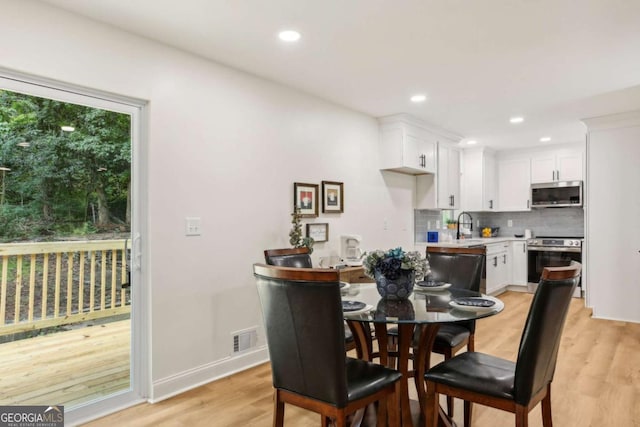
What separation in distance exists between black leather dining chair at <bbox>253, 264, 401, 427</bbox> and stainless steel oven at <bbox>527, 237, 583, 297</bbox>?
5384 millimetres

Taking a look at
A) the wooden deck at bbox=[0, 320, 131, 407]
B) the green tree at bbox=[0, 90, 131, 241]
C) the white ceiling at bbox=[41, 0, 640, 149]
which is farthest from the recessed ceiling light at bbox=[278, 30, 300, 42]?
the wooden deck at bbox=[0, 320, 131, 407]

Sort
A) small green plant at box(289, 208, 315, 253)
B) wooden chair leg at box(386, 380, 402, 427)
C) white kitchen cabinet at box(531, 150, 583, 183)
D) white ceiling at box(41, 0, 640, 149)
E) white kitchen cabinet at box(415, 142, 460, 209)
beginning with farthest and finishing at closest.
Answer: white kitchen cabinet at box(531, 150, 583, 183) < white kitchen cabinet at box(415, 142, 460, 209) < small green plant at box(289, 208, 315, 253) < white ceiling at box(41, 0, 640, 149) < wooden chair leg at box(386, 380, 402, 427)

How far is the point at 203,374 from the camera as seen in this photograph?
3.03m

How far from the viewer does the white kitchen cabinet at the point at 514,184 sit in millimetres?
6930

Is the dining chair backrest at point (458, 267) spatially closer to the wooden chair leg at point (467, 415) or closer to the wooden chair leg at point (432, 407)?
the wooden chair leg at point (467, 415)

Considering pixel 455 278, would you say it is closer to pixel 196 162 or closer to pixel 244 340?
pixel 244 340

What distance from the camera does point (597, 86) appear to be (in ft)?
12.2

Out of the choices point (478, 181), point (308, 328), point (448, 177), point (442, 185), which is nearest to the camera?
point (308, 328)

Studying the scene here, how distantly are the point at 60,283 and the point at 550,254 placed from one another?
20.8ft

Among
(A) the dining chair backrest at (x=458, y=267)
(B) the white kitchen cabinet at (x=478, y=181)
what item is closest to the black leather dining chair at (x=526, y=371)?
(A) the dining chair backrest at (x=458, y=267)

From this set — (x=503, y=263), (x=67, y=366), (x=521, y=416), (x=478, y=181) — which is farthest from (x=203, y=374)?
(x=478, y=181)

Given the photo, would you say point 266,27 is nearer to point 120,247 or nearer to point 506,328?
point 120,247

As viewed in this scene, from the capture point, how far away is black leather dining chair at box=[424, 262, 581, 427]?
172cm

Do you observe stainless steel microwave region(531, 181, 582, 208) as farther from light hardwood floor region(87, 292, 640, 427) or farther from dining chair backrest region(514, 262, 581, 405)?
dining chair backrest region(514, 262, 581, 405)
